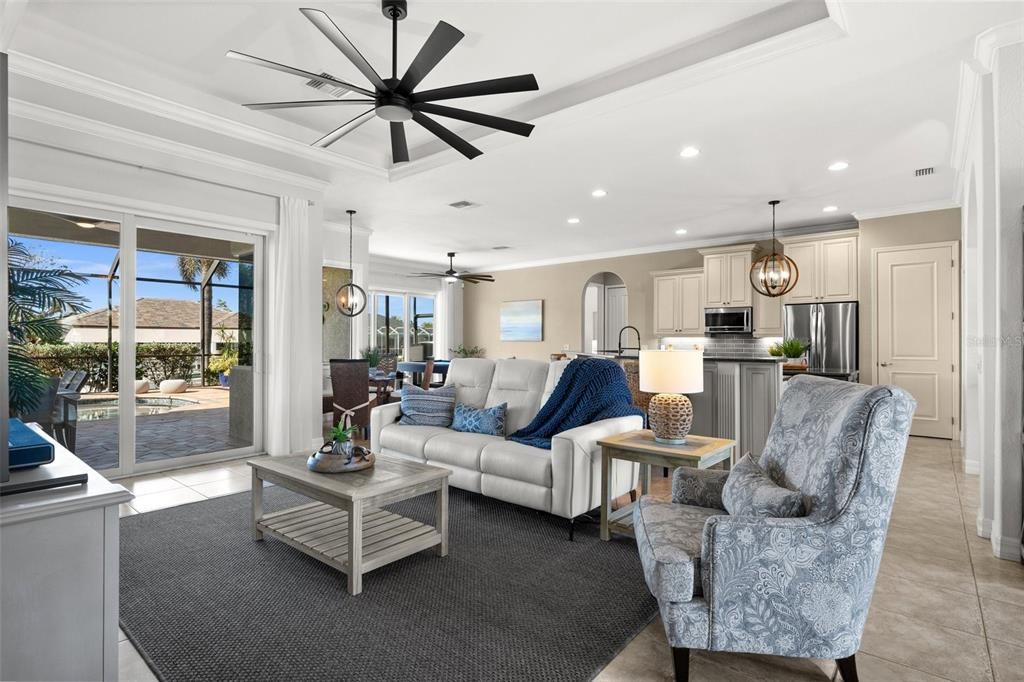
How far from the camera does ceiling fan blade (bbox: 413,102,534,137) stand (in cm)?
277

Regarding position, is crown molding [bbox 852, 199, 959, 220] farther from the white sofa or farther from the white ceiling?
the white sofa

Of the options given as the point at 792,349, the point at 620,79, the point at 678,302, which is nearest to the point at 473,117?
the point at 620,79

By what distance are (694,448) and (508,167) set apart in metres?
3.11

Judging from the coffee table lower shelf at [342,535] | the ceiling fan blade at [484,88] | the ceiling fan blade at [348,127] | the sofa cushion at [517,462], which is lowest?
the coffee table lower shelf at [342,535]

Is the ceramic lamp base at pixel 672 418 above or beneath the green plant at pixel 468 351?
beneath

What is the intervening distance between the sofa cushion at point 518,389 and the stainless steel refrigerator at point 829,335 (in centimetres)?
391

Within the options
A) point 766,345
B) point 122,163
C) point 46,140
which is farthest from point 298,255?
point 766,345

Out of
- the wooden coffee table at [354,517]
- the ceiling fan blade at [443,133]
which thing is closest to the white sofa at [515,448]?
the wooden coffee table at [354,517]

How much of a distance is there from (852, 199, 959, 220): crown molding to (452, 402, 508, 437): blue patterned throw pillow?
5273 millimetres

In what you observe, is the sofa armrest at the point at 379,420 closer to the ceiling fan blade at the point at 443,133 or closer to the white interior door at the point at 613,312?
the ceiling fan blade at the point at 443,133

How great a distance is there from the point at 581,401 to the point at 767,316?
486 centimetres

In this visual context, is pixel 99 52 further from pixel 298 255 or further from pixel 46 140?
pixel 298 255

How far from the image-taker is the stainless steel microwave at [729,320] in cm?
737

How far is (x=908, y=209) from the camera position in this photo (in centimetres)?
606
